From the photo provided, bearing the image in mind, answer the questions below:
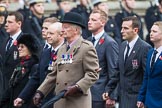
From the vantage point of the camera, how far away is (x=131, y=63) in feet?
40.4

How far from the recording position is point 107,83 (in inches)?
502

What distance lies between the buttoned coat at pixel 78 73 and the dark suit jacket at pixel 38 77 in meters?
1.09

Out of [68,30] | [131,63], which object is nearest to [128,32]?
[131,63]

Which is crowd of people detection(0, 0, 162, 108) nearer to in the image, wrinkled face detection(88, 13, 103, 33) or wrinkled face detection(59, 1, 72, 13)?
wrinkled face detection(88, 13, 103, 33)

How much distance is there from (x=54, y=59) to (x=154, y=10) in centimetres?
810

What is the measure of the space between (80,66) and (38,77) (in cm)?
166

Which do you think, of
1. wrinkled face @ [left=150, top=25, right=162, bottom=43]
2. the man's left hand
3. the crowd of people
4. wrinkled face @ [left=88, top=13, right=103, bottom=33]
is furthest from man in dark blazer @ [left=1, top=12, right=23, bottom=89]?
the man's left hand

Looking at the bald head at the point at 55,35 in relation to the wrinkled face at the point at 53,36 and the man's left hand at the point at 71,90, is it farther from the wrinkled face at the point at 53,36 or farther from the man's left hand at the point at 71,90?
the man's left hand at the point at 71,90

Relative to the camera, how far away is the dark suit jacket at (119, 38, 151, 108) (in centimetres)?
1227

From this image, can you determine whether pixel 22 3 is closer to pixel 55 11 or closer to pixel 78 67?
pixel 55 11

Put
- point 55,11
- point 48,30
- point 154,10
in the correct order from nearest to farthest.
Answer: point 48,30 < point 154,10 < point 55,11

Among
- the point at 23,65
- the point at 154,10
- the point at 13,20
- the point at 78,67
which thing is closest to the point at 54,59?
the point at 23,65

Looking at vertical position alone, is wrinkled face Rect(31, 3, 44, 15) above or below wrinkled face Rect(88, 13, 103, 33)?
below

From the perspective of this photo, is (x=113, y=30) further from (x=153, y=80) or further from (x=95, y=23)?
(x=153, y=80)
